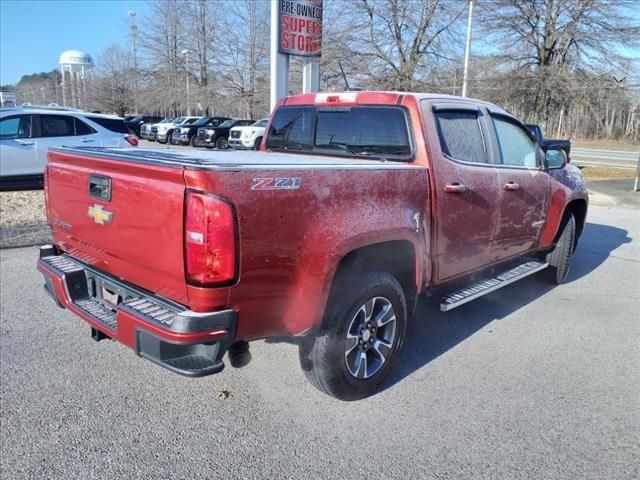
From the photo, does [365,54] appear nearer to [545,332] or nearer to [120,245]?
[545,332]

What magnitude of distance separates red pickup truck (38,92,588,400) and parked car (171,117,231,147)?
24.4 metres

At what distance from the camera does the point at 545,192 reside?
5.19m

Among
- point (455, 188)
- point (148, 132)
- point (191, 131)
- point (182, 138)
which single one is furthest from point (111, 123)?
point (148, 132)

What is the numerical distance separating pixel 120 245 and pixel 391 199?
1.64m

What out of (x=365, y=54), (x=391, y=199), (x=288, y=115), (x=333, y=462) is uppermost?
(x=365, y=54)

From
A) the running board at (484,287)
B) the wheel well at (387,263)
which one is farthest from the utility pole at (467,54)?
the wheel well at (387,263)

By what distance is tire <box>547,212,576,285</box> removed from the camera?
230 inches

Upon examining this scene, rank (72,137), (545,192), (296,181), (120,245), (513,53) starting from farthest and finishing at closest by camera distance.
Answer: (513,53), (72,137), (545,192), (120,245), (296,181)

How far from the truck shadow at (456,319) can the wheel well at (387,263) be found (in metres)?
0.50

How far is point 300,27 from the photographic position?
10359 millimetres

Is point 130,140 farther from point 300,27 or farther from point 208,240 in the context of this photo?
point 208,240

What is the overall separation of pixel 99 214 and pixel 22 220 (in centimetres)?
598

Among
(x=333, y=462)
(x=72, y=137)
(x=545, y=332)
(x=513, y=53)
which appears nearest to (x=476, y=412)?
(x=333, y=462)

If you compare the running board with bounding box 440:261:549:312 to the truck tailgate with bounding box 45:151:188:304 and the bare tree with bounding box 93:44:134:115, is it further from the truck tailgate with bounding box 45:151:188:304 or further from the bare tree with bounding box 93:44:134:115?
the bare tree with bounding box 93:44:134:115
